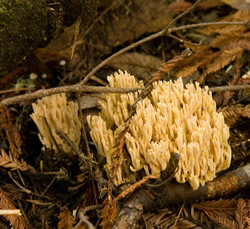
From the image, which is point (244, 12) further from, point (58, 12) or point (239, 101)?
point (58, 12)

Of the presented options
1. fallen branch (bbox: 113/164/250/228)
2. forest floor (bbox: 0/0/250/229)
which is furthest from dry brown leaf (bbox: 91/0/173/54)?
fallen branch (bbox: 113/164/250/228)

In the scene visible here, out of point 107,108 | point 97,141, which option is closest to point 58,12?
point 107,108

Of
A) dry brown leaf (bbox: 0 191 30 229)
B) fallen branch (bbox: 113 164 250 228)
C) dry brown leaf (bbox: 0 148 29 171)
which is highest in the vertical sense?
dry brown leaf (bbox: 0 148 29 171)

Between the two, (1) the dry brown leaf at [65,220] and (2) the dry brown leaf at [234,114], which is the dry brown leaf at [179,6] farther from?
(1) the dry brown leaf at [65,220]

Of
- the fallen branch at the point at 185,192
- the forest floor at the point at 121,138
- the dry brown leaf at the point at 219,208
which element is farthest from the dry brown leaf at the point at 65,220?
the dry brown leaf at the point at 219,208

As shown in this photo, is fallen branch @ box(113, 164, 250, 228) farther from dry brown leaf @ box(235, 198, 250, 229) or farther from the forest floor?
dry brown leaf @ box(235, 198, 250, 229)

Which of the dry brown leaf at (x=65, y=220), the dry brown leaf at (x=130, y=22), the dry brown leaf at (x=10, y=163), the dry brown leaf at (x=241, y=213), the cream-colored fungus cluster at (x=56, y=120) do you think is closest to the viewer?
the dry brown leaf at (x=241, y=213)

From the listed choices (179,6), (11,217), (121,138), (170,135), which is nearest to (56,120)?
(121,138)

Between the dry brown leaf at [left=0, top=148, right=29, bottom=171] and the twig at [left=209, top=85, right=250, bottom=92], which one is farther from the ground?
the dry brown leaf at [left=0, top=148, right=29, bottom=171]
